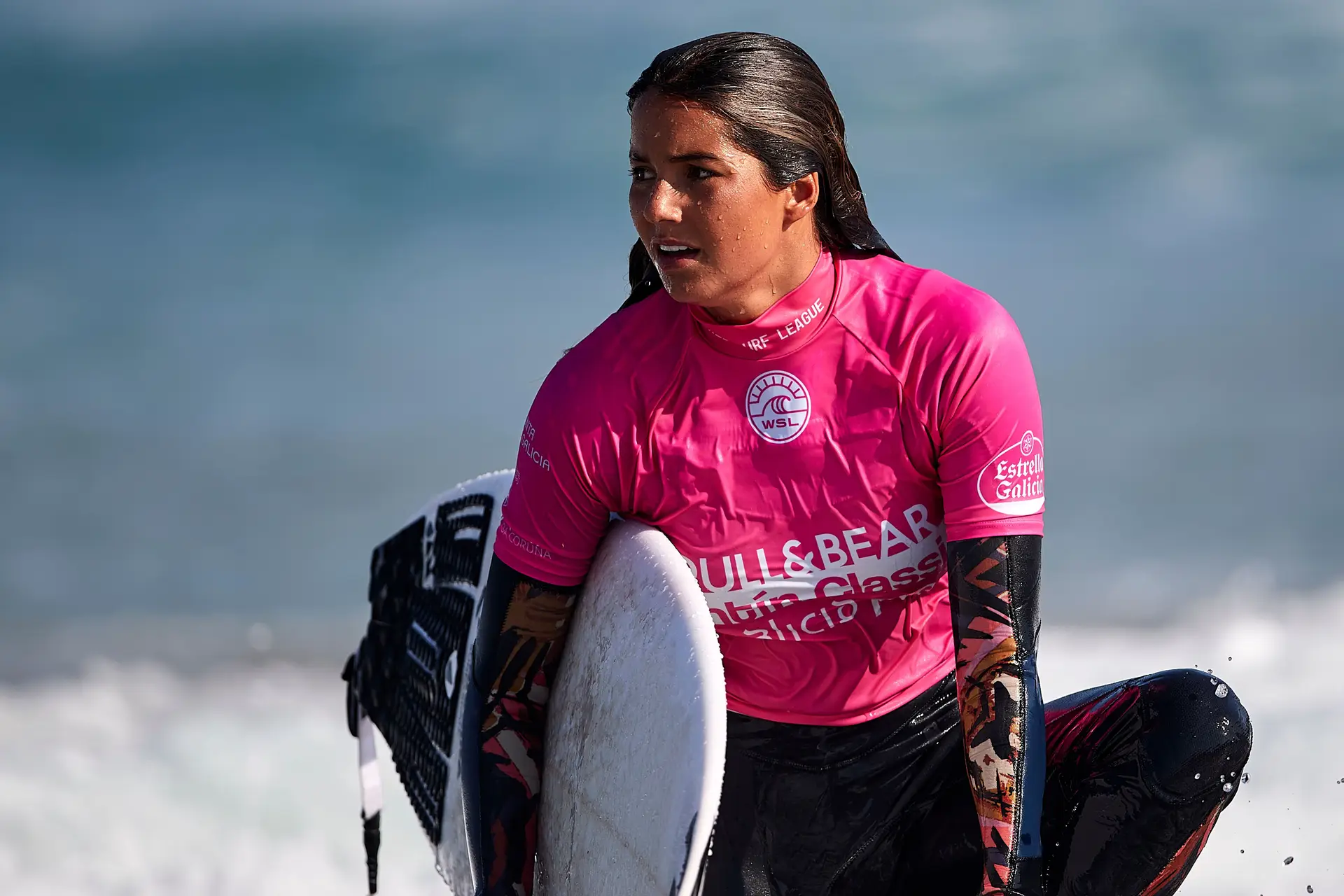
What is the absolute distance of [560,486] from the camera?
2.01 m

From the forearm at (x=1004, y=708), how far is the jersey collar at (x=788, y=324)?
0.35 m

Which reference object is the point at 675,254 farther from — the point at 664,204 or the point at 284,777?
the point at 284,777

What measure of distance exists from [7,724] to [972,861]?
5.71m

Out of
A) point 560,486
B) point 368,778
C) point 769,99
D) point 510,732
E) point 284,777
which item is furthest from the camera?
point 284,777

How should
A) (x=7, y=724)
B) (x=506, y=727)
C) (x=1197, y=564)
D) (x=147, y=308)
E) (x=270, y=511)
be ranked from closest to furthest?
1. (x=506, y=727)
2. (x=7, y=724)
3. (x=1197, y=564)
4. (x=270, y=511)
5. (x=147, y=308)

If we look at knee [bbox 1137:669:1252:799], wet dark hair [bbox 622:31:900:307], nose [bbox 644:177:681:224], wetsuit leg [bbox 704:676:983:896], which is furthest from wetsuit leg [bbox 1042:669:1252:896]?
nose [bbox 644:177:681:224]

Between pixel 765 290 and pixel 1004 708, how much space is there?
2.06ft

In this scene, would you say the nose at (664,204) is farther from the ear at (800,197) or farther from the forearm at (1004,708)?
the forearm at (1004,708)

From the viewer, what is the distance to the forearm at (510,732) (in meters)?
2.15

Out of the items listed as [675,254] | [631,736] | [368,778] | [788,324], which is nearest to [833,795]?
[631,736]

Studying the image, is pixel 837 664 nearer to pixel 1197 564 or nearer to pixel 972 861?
pixel 972 861

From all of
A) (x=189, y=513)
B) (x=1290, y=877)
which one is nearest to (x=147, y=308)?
(x=189, y=513)

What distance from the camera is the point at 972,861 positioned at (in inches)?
78.6

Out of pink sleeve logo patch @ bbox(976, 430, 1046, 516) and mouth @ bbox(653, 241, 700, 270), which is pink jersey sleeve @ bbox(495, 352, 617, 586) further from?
pink sleeve logo patch @ bbox(976, 430, 1046, 516)
